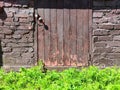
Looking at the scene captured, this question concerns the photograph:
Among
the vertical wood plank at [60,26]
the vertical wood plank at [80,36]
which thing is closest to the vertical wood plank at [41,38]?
the vertical wood plank at [60,26]

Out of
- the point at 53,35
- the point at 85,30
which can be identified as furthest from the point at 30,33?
the point at 85,30

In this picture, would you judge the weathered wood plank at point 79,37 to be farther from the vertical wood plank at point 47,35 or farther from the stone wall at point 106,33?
the vertical wood plank at point 47,35

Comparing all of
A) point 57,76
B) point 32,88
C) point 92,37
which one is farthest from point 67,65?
point 32,88

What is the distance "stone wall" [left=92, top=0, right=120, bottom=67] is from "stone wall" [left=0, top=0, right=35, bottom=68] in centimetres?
136

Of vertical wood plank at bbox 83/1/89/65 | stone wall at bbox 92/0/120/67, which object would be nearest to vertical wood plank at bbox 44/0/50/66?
vertical wood plank at bbox 83/1/89/65

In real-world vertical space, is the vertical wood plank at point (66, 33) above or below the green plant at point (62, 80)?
above

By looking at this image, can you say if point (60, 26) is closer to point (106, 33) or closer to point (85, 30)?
point (85, 30)

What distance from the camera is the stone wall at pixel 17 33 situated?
8109 mm

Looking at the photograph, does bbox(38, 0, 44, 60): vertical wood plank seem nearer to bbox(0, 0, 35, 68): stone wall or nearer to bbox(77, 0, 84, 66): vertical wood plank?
bbox(0, 0, 35, 68): stone wall

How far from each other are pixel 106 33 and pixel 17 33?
1.91 metres

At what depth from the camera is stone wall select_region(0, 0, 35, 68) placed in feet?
26.6

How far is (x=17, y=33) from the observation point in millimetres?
8172

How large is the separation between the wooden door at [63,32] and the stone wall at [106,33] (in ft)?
0.57

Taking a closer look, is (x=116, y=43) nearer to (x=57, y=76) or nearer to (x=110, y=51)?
(x=110, y=51)
